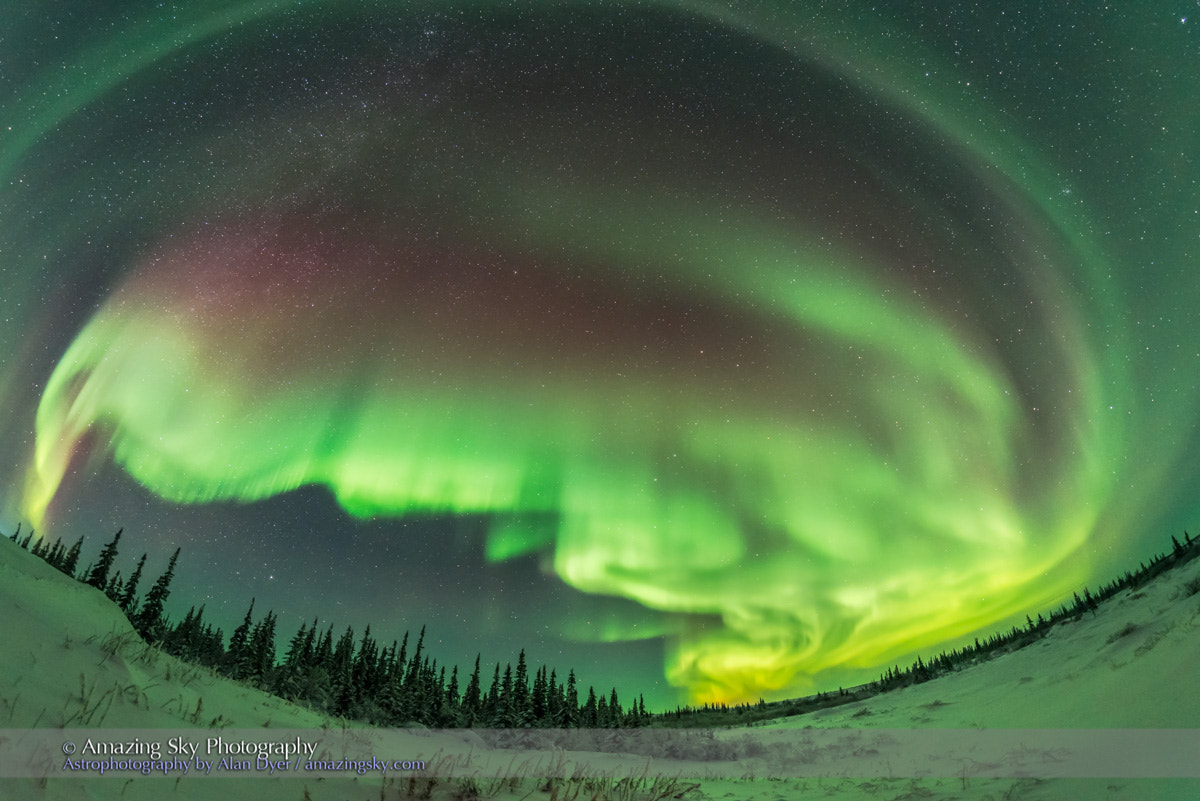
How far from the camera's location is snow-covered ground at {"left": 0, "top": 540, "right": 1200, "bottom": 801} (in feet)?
16.1

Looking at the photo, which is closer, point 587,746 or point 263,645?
point 587,746

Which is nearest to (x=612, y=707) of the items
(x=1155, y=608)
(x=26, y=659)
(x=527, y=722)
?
(x=527, y=722)

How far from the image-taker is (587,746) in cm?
1745

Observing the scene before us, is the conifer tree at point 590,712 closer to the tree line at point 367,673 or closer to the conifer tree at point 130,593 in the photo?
the tree line at point 367,673

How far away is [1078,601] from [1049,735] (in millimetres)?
55663

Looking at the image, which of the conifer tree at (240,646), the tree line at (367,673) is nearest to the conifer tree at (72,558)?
the tree line at (367,673)

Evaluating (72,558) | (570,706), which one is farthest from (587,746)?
(72,558)

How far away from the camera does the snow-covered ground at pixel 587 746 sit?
16.1 ft

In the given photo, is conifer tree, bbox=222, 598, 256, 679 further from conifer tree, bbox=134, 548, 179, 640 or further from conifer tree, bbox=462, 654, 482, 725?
conifer tree, bbox=462, 654, 482, 725

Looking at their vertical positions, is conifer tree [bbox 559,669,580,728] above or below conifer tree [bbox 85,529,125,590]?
below

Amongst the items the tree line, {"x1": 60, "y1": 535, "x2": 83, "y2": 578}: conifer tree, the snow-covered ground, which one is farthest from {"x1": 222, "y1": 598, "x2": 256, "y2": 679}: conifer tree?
the snow-covered ground

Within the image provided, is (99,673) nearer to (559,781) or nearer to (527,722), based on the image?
(559,781)

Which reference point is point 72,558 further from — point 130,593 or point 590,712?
point 590,712

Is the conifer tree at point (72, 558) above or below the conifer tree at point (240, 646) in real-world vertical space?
above
